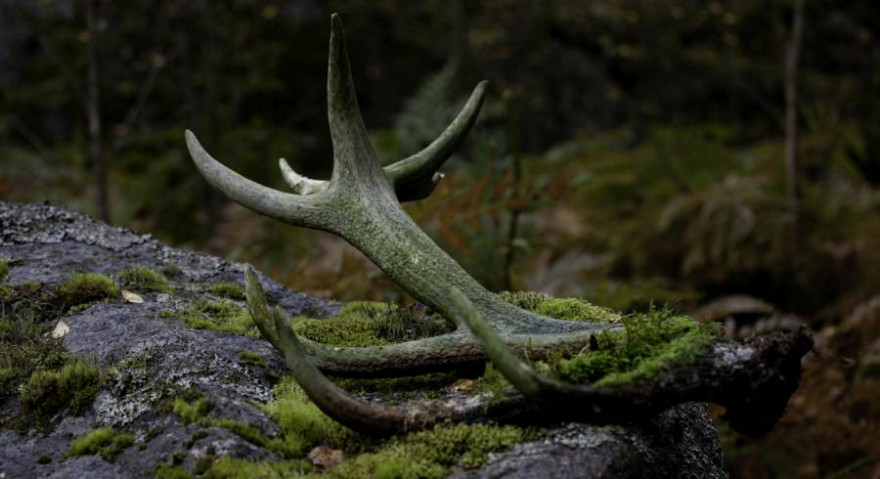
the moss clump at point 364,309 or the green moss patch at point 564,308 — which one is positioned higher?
the moss clump at point 364,309

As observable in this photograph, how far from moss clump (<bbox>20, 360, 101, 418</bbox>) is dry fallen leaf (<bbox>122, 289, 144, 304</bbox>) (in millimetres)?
561

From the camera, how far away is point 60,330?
2.75 meters

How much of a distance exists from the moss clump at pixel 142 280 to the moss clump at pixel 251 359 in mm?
780

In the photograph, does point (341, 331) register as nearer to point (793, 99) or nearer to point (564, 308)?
point (564, 308)

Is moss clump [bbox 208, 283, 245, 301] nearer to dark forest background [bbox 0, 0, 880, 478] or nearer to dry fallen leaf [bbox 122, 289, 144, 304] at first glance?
dry fallen leaf [bbox 122, 289, 144, 304]

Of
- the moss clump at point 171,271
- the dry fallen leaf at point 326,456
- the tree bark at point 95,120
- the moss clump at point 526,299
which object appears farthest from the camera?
the tree bark at point 95,120

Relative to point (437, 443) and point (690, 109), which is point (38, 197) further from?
point (690, 109)

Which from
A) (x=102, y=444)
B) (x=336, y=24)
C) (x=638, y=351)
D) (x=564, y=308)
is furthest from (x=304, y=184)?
(x=638, y=351)

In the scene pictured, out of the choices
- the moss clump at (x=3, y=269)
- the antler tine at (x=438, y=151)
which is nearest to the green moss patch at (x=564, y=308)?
the antler tine at (x=438, y=151)

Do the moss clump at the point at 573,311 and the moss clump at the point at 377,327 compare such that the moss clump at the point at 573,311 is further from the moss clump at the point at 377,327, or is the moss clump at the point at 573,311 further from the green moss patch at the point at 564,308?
the moss clump at the point at 377,327

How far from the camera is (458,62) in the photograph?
13422mm

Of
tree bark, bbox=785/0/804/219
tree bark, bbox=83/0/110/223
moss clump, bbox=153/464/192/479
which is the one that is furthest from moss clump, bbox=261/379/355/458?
tree bark, bbox=785/0/804/219

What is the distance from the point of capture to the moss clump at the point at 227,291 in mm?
3260

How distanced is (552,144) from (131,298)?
15.9 m
